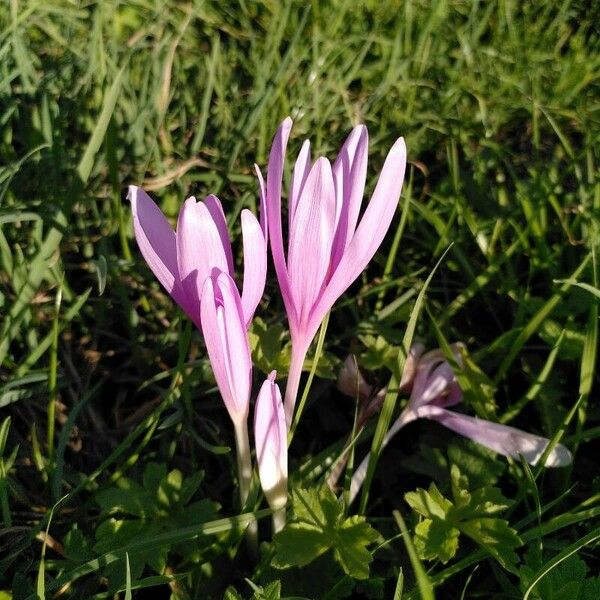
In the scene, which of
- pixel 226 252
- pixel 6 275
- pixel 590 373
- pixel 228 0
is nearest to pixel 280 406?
pixel 226 252

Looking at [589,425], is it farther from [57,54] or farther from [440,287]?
[57,54]

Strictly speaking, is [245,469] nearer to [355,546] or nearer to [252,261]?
[355,546]

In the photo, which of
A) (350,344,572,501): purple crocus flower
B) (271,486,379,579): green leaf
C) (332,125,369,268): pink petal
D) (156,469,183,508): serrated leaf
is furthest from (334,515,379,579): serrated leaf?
(332,125,369,268): pink petal

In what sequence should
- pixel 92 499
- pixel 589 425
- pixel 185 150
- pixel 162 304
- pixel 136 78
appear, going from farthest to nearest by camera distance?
pixel 136 78 → pixel 185 150 → pixel 162 304 → pixel 589 425 → pixel 92 499

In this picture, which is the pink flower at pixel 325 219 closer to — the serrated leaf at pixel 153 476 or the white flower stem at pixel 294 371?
the white flower stem at pixel 294 371

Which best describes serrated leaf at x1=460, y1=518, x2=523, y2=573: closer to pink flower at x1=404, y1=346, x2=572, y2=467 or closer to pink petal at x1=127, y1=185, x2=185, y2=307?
pink flower at x1=404, y1=346, x2=572, y2=467

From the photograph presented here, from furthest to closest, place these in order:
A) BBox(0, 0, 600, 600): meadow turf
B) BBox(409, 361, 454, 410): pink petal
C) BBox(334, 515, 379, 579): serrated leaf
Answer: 1. BBox(409, 361, 454, 410): pink petal
2. BBox(0, 0, 600, 600): meadow turf
3. BBox(334, 515, 379, 579): serrated leaf
